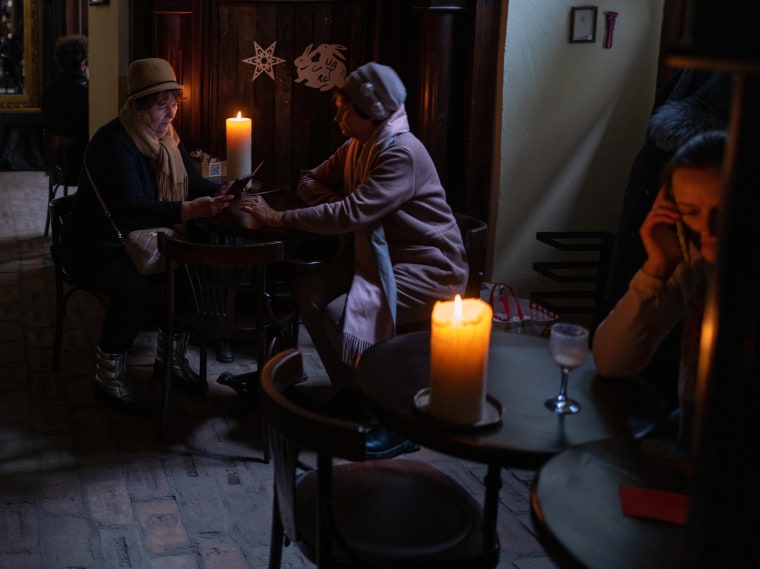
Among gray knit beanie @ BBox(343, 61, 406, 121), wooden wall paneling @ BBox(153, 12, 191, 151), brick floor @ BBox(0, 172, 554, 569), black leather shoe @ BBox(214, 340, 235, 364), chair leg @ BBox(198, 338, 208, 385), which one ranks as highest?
wooden wall paneling @ BBox(153, 12, 191, 151)

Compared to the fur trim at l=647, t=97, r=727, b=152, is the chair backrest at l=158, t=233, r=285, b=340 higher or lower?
lower

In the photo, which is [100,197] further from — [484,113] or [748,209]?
[748,209]

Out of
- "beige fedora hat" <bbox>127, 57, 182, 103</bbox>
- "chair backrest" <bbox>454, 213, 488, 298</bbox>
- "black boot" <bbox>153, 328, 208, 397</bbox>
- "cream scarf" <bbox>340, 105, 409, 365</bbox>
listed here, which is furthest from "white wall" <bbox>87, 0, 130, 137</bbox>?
"chair backrest" <bbox>454, 213, 488, 298</bbox>

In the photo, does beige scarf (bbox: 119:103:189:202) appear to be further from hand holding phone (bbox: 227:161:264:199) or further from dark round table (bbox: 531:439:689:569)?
dark round table (bbox: 531:439:689:569)

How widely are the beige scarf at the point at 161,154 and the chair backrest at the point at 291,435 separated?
6.05ft

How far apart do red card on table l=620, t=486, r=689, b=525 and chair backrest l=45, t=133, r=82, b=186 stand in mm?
5182

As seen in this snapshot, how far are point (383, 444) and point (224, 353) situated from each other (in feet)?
4.09

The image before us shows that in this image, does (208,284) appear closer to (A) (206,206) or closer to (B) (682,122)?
(A) (206,206)

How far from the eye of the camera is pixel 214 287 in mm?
3293

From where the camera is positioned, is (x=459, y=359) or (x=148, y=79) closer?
(x=459, y=359)

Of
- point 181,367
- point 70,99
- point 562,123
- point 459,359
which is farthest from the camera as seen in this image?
point 70,99

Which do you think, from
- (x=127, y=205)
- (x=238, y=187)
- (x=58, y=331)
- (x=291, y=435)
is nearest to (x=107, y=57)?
(x=58, y=331)

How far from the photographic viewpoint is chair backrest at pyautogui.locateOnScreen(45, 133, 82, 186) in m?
6.11

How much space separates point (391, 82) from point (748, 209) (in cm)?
277
